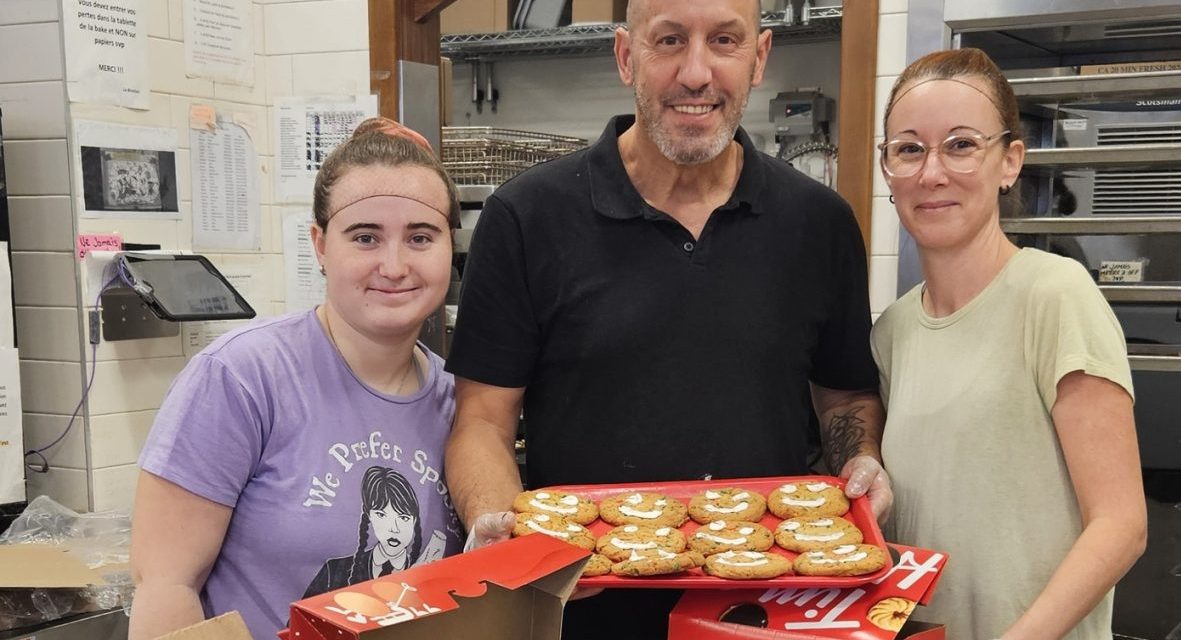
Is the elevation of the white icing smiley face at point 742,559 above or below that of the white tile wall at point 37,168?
below

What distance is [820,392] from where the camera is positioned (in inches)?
73.4

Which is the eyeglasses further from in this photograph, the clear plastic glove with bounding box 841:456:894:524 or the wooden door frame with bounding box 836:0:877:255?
the wooden door frame with bounding box 836:0:877:255

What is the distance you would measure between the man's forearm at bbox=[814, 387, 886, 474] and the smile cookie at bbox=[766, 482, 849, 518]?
18 cm

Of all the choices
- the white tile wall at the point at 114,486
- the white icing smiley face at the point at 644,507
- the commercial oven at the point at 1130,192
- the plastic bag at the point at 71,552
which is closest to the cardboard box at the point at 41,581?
the plastic bag at the point at 71,552

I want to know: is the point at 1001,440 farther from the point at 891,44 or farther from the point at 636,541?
the point at 891,44

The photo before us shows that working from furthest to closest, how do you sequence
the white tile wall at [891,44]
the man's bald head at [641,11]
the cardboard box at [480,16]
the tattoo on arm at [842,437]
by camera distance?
the cardboard box at [480,16] < the white tile wall at [891,44] < the tattoo on arm at [842,437] < the man's bald head at [641,11]

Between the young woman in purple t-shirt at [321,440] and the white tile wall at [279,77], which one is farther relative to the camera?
the white tile wall at [279,77]

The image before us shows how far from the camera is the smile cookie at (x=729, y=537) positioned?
53.9 inches

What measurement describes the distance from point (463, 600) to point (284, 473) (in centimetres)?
51

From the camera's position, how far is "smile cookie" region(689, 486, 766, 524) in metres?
1.47

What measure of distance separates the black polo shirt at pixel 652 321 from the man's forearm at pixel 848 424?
1.8 inches

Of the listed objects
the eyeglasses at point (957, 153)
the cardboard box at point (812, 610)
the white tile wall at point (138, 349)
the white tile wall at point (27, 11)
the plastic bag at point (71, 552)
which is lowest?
the plastic bag at point (71, 552)

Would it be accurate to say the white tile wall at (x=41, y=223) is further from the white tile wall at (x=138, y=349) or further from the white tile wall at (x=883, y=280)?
the white tile wall at (x=883, y=280)

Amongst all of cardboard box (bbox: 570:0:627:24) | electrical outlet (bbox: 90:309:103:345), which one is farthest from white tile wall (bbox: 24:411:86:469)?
cardboard box (bbox: 570:0:627:24)
